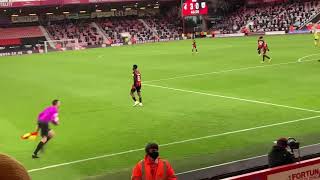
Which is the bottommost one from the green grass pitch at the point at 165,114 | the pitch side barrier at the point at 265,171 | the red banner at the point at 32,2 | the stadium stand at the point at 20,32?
the green grass pitch at the point at 165,114

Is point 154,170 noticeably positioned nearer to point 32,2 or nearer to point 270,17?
point 32,2

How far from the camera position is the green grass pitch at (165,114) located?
1355 centimetres

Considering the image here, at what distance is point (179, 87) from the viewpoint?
27.4 meters

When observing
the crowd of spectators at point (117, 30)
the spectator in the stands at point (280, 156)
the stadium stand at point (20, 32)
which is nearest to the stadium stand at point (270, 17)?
the crowd of spectators at point (117, 30)

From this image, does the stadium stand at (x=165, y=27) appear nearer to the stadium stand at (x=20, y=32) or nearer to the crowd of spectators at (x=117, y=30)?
the crowd of spectators at (x=117, y=30)

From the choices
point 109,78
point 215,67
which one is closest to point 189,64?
point 215,67

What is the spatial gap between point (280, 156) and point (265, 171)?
1.64 meters

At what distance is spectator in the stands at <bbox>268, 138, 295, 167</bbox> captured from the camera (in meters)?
8.20

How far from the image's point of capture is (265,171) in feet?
22.3

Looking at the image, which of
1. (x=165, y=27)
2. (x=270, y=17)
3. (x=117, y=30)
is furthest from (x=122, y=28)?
(x=270, y=17)

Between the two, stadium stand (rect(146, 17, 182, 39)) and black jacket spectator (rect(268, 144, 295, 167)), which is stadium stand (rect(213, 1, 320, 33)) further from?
black jacket spectator (rect(268, 144, 295, 167))

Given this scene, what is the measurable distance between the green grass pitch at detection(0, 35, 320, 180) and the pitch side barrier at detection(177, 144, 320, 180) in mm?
2483

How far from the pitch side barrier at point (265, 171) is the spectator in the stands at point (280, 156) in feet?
0.72

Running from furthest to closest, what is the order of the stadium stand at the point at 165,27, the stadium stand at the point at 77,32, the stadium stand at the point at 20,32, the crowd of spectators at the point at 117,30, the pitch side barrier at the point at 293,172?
the stadium stand at the point at 165,27, the crowd of spectators at the point at 117,30, the stadium stand at the point at 77,32, the stadium stand at the point at 20,32, the pitch side barrier at the point at 293,172
